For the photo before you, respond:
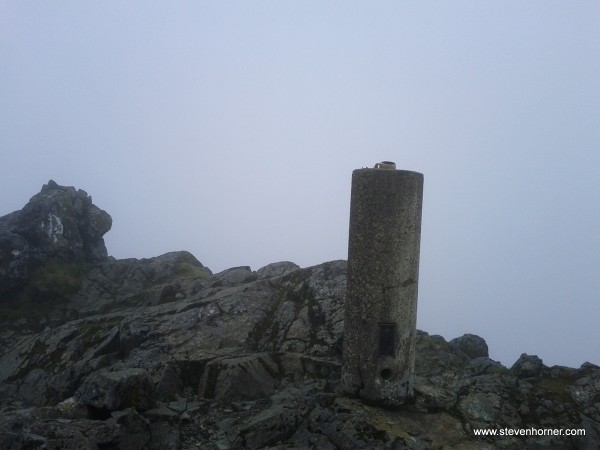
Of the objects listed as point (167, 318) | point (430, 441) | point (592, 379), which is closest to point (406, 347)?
point (430, 441)

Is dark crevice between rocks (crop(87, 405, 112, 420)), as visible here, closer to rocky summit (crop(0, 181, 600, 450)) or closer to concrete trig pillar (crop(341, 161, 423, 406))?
rocky summit (crop(0, 181, 600, 450))

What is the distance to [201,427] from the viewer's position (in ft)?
47.0

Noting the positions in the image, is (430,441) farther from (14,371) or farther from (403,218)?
(14,371)

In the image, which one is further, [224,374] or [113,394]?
[224,374]

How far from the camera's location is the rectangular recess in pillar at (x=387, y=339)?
14516 mm

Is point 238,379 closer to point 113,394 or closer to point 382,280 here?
point 113,394

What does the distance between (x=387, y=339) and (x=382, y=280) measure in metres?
1.67

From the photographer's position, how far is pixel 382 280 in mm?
14430

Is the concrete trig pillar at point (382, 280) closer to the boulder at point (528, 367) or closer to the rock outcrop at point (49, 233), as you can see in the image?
the boulder at point (528, 367)

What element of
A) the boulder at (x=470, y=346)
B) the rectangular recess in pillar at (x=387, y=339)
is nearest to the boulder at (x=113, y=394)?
the rectangular recess in pillar at (x=387, y=339)

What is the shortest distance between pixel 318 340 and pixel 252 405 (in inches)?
179

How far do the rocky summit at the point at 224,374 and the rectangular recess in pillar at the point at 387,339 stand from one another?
5.04 feet

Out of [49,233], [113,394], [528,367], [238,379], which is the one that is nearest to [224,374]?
[238,379]

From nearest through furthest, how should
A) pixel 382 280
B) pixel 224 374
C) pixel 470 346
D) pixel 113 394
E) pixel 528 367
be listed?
pixel 113 394 → pixel 382 280 → pixel 528 367 → pixel 224 374 → pixel 470 346
